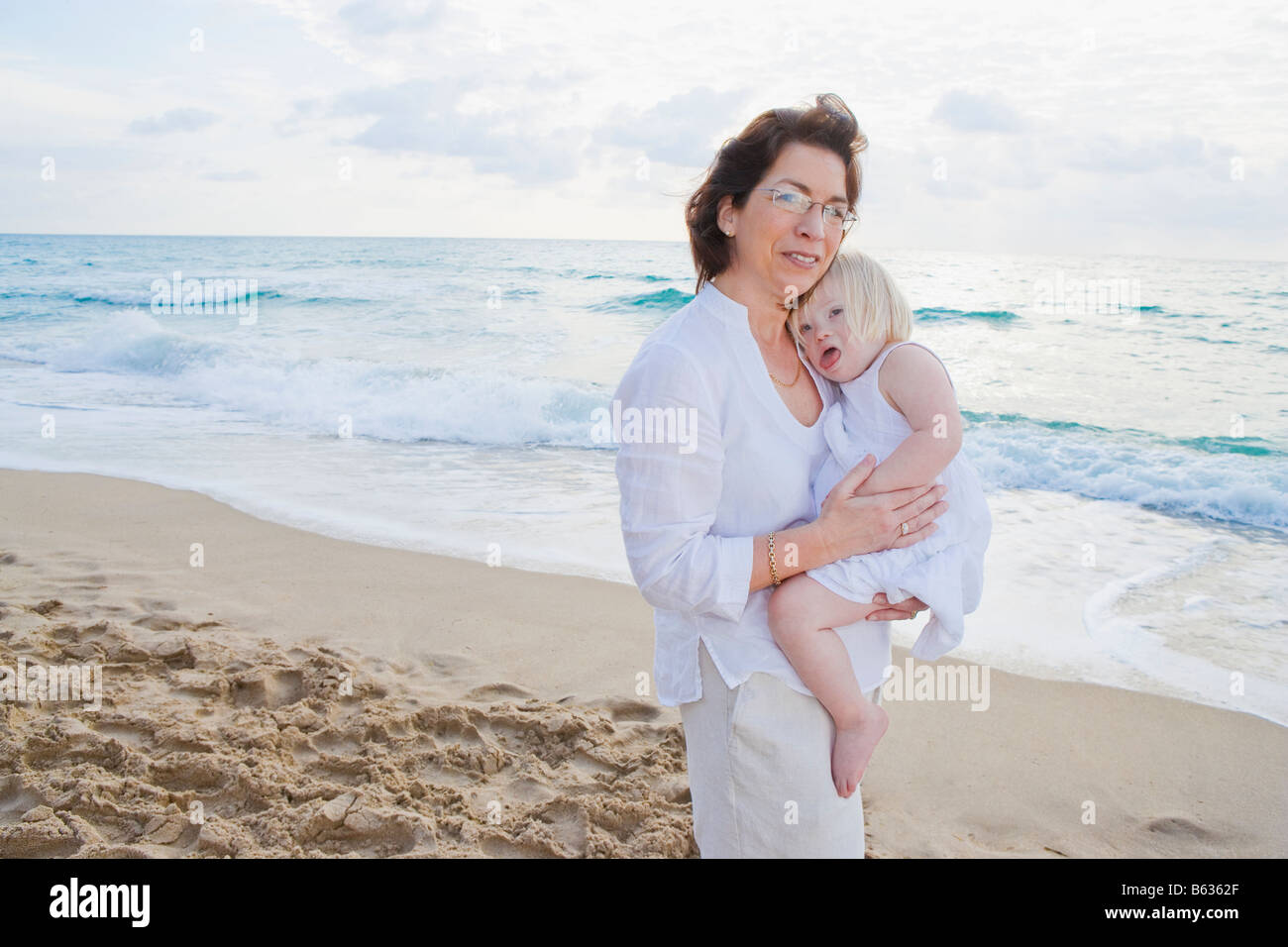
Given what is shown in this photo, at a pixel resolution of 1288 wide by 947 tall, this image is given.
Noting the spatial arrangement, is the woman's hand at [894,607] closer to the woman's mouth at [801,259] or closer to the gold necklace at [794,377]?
the gold necklace at [794,377]

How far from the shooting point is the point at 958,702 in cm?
434

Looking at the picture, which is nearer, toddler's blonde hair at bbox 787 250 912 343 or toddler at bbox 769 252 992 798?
toddler at bbox 769 252 992 798

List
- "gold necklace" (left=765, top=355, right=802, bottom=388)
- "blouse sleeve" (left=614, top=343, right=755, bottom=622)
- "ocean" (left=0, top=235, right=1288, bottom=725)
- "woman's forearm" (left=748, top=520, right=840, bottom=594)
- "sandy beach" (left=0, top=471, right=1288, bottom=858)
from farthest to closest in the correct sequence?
"ocean" (left=0, top=235, right=1288, bottom=725), "sandy beach" (left=0, top=471, right=1288, bottom=858), "gold necklace" (left=765, top=355, right=802, bottom=388), "woman's forearm" (left=748, top=520, right=840, bottom=594), "blouse sleeve" (left=614, top=343, right=755, bottom=622)

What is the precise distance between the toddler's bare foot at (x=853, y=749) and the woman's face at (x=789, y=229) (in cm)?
93

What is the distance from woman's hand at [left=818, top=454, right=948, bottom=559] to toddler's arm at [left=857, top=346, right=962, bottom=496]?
0.11 feet

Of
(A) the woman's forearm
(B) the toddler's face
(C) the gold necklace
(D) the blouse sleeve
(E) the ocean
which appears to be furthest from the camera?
(E) the ocean

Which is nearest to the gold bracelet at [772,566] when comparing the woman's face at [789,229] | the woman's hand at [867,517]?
the woman's hand at [867,517]

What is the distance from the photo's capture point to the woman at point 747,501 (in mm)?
1758

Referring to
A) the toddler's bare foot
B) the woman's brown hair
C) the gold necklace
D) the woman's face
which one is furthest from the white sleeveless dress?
the woman's brown hair

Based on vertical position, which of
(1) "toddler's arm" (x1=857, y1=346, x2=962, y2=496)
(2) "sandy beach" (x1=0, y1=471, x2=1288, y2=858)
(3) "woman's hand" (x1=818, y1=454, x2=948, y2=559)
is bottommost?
(2) "sandy beach" (x1=0, y1=471, x2=1288, y2=858)

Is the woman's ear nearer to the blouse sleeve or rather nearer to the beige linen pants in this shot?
the blouse sleeve

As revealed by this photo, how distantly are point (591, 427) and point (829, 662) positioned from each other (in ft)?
30.4

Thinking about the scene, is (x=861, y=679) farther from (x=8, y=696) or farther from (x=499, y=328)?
(x=499, y=328)

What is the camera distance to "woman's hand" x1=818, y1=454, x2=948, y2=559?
6.24 ft
